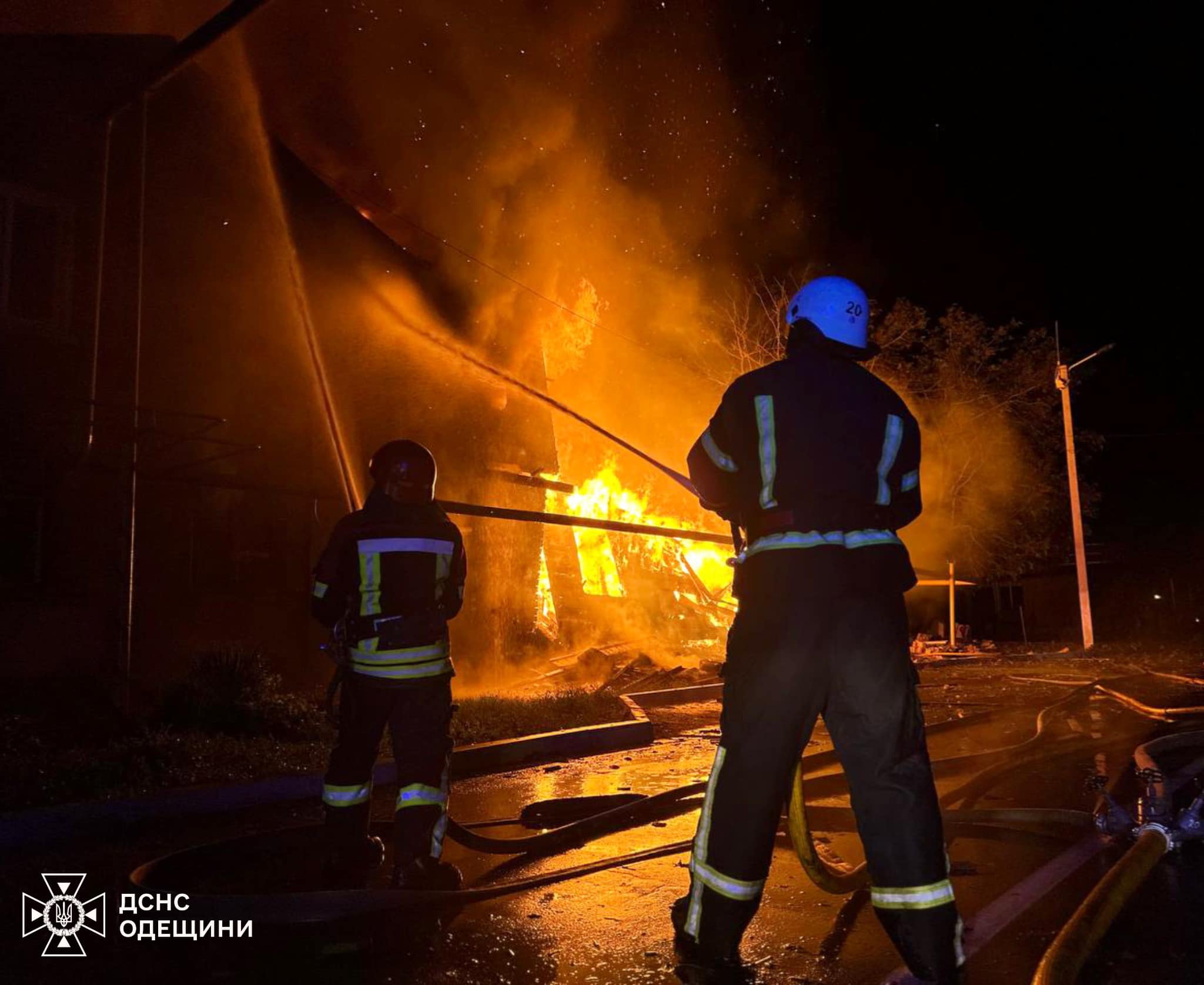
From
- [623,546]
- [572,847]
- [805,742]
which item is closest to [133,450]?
[572,847]

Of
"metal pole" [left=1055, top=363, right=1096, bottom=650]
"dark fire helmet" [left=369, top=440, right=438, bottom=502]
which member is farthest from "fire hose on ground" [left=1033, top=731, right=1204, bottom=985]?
"metal pole" [left=1055, top=363, right=1096, bottom=650]

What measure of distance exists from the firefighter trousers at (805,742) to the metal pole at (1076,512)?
19.8m

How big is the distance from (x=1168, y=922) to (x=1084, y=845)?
1.08 m

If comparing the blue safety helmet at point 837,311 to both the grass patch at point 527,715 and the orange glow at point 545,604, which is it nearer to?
the grass patch at point 527,715

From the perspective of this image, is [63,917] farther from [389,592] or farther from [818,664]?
[818,664]

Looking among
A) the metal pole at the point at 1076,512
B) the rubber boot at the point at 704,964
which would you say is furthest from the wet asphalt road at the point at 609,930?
the metal pole at the point at 1076,512

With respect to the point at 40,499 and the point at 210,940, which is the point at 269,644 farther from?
the point at 210,940

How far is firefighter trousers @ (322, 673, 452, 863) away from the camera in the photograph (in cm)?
384

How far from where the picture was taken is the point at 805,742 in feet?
9.30

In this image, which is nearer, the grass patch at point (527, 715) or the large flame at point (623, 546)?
the grass patch at point (527, 715)

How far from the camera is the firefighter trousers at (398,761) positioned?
384 cm

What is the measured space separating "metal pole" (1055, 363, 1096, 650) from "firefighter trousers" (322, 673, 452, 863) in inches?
770

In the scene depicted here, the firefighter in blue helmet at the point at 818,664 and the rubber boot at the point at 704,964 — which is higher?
the firefighter in blue helmet at the point at 818,664

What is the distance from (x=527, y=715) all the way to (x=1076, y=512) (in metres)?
17.5
